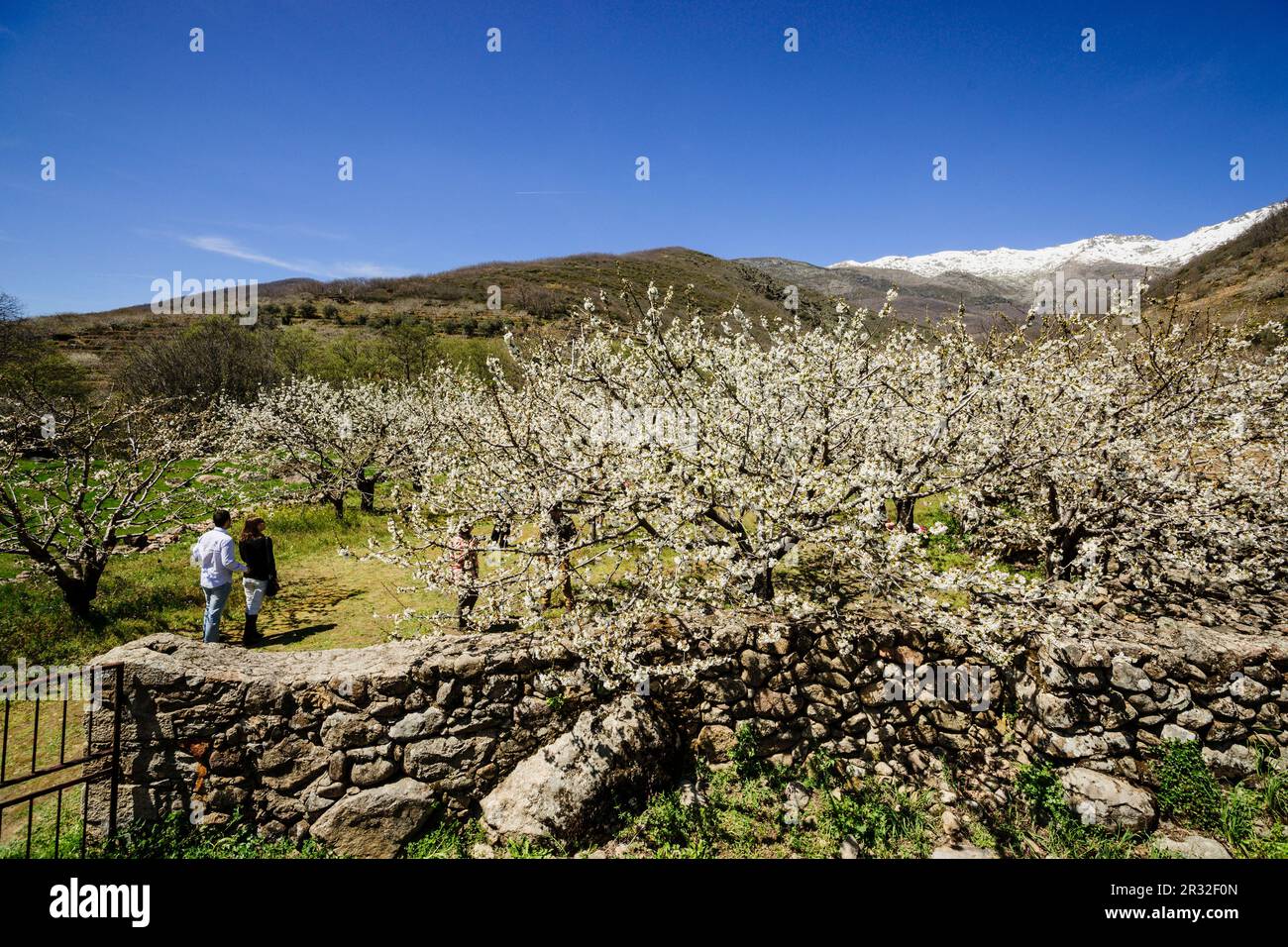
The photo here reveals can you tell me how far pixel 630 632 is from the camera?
6887 mm

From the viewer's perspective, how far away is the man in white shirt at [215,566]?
8.40 meters

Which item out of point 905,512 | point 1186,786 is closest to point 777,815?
point 1186,786

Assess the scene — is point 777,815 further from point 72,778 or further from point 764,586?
point 72,778

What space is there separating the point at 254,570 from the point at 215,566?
0.67 metres

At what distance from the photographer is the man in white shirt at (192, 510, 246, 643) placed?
8.40m

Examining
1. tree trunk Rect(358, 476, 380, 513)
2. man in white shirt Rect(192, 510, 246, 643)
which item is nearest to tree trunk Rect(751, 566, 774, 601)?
man in white shirt Rect(192, 510, 246, 643)

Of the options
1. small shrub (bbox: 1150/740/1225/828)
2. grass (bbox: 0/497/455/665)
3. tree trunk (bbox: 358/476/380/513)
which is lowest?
small shrub (bbox: 1150/740/1225/828)

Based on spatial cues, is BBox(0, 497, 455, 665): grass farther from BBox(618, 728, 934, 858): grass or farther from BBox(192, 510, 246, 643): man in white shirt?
BBox(618, 728, 934, 858): grass

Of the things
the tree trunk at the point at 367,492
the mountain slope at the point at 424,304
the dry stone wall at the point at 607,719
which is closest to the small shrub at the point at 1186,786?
the dry stone wall at the point at 607,719

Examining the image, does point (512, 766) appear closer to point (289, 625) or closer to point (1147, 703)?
point (289, 625)

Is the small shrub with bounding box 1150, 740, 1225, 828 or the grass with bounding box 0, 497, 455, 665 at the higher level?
the grass with bounding box 0, 497, 455, 665

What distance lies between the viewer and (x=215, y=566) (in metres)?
8.48

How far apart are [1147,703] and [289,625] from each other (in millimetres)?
13865

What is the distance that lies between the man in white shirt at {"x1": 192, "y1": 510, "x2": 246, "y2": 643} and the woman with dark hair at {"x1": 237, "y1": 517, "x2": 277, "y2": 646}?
0.39 m
